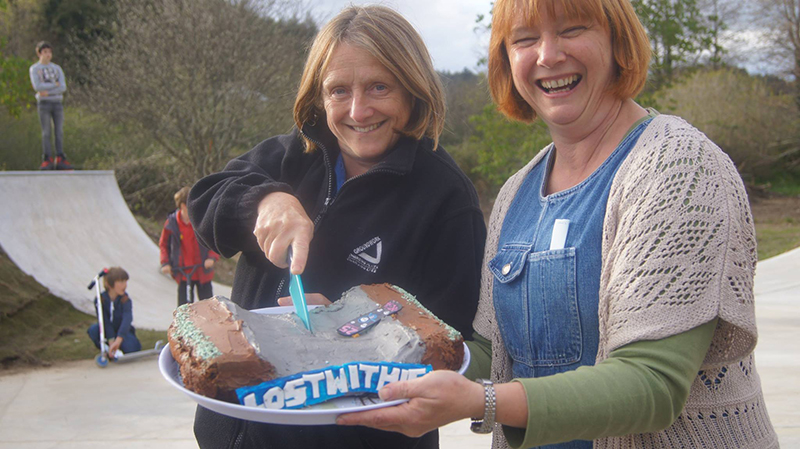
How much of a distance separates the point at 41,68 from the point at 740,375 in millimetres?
12216

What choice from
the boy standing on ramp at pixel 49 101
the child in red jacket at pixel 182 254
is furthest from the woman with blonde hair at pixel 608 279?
the boy standing on ramp at pixel 49 101

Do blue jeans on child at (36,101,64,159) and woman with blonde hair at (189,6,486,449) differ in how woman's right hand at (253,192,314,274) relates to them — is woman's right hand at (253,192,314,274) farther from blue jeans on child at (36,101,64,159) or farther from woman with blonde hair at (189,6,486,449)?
blue jeans on child at (36,101,64,159)

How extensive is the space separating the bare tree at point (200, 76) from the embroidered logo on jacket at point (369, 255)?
11973mm

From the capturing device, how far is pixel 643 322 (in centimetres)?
122

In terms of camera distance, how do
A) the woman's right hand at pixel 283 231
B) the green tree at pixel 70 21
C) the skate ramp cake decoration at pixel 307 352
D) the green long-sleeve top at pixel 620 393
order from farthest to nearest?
the green tree at pixel 70 21 → the woman's right hand at pixel 283 231 → the skate ramp cake decoration at pixel 307 352 → the green long-sleeve top at pixel 620 393

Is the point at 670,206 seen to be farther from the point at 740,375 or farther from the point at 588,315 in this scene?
the point at 740,375

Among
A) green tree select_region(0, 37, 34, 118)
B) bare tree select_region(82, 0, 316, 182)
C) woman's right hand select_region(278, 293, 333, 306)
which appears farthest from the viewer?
green tree select_region(0, 37, 34, 118)

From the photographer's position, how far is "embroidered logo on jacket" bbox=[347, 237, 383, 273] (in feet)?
5.88

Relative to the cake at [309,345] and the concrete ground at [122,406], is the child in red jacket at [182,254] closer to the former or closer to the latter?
the concrete ground at [122,406]

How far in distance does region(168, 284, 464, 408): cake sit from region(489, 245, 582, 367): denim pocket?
15 centimetres

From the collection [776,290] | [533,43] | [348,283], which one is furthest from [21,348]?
[776,290]

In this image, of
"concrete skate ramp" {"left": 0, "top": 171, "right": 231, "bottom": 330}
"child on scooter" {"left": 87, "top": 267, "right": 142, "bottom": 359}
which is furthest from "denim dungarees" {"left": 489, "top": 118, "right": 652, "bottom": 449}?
"concrete skate ramp" {"left": 0, "top": 171, "right": 231, "bottom": 330}

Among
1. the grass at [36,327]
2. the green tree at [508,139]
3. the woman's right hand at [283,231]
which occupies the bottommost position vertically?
the grass at [36,327]

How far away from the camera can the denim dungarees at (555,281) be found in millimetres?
1414
